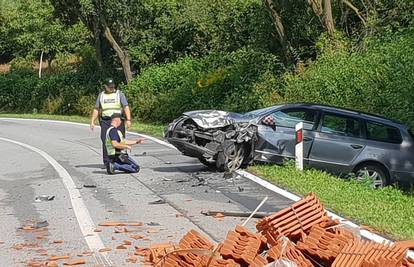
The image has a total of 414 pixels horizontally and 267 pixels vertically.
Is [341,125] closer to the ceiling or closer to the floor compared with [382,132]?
closer to the ceiling

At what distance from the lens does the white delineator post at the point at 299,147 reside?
12.6 metres

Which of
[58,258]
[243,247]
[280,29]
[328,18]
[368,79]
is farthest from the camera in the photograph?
[280,29]

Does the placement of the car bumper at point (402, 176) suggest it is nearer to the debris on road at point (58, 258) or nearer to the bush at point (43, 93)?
the debris on road at point (58, 258)

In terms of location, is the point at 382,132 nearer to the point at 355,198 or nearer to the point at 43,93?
the point at 355,198

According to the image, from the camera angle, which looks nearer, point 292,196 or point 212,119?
point 292,196

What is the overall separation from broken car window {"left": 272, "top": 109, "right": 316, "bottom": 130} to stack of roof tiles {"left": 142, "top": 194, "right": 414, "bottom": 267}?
264 inches

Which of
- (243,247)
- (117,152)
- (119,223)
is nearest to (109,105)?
(117,152)

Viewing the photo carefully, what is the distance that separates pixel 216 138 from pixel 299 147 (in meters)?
1.64

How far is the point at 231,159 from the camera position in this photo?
13.0 m

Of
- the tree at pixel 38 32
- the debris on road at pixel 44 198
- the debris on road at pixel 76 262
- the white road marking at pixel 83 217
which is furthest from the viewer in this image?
the tree at pixel 38 32

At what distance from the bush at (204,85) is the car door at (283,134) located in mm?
8348

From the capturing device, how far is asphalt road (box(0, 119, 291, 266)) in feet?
25.0

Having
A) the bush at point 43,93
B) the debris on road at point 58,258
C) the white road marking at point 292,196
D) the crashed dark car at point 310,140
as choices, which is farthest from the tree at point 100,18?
the debris on road at point 58,258

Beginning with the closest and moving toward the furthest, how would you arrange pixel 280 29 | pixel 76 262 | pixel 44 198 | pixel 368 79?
1. pixel 76 262
2. pixel 44 198
3. pixel 368 79
4. pixel 280 29
